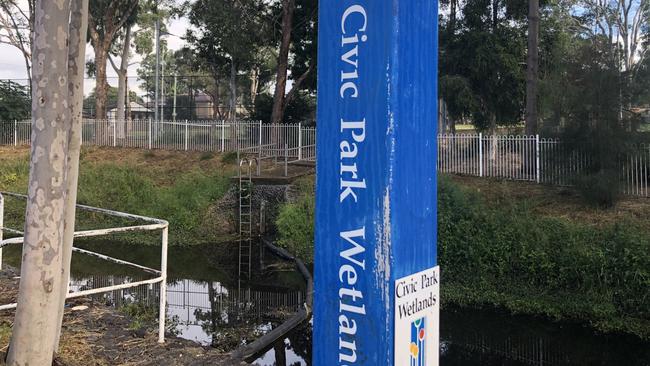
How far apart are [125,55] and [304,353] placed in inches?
1062

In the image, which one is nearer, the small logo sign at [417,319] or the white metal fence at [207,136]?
the small logo sign at [417,319]

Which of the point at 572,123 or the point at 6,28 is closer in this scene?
the point at 572,123

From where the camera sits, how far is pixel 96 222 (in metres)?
16.0

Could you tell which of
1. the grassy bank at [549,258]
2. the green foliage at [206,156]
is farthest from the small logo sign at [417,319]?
the green foliage at [206,156]

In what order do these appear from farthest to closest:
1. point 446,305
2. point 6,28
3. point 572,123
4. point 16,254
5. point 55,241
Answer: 1. point 6,28
2. point 16,254
3. point 572,123
4. point 446,305
5. point 55,241

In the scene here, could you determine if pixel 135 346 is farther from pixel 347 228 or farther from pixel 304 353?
pixel 347 228

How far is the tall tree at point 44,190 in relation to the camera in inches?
146

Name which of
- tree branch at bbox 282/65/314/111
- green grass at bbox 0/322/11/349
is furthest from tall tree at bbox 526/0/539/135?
green grass at bbox 0/322/11/349

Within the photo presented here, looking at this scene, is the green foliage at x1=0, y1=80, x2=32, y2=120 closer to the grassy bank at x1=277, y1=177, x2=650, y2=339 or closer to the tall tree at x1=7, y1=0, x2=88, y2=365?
the grassy bank at x1=277, y1=177, x2=650, y2=339

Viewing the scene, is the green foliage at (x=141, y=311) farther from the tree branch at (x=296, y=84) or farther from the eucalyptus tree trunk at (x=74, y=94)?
the tree branch at (x=296, y=84)

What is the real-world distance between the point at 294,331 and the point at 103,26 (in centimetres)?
2336

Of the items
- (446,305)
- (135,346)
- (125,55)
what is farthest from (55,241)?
(125,55)

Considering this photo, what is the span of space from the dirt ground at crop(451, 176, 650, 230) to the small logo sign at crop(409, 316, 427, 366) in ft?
31.3

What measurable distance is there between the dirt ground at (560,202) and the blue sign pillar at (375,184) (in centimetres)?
963
